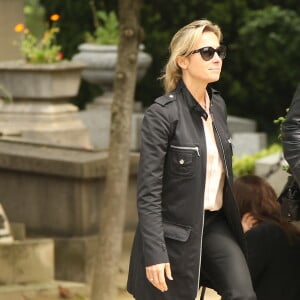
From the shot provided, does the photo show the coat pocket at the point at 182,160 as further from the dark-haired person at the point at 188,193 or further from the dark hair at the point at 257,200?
the dark hair at the point at 257,200

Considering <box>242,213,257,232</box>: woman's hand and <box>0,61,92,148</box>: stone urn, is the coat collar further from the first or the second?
<box>0,61,92,148</box>: stone urn

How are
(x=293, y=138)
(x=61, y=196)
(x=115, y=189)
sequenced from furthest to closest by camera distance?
(x=61, y=196) → (x=115, y=189) → (x=293, y=138)

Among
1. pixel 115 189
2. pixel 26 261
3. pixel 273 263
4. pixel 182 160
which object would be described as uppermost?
pixel 182 160

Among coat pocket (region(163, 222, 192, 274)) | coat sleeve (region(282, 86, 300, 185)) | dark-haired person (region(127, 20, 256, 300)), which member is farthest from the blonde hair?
coat pocket (region(163, 222, 192, 274))

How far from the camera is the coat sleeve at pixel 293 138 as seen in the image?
492cm

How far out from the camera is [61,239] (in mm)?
9602

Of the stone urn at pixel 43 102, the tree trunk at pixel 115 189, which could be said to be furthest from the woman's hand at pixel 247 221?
the stone urn at pixel 43 102

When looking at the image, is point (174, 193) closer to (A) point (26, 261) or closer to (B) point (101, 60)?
(A) point (26, 261)

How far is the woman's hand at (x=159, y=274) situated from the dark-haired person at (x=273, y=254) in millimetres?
581

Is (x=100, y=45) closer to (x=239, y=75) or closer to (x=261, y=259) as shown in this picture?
(x=239, y=75)

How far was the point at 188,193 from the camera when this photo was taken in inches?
200

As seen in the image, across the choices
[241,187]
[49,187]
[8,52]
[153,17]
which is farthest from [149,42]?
[241,187]

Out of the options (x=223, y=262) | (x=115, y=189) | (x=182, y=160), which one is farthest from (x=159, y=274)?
(x=115, y=189)

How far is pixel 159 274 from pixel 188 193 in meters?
0.33
